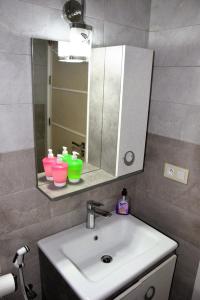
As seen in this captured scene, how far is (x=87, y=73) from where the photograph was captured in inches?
50.2

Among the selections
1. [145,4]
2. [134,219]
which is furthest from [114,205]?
[145,4]

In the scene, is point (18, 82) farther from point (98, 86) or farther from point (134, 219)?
point (134, 219)

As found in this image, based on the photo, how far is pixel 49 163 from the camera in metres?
1.19

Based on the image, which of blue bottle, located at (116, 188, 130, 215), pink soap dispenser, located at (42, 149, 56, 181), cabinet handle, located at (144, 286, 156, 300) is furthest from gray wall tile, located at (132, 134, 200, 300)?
pink soap dispenser, located at (42, 149, 56, 181)

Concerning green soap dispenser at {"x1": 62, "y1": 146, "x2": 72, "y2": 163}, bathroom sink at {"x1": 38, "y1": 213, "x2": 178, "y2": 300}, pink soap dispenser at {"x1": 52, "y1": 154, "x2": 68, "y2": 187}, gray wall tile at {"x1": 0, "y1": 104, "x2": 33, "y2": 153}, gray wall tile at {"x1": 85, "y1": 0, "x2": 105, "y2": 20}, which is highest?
gray wall tile at {"x1": 85, "y1": 0, "x2": 105, "y2": 20}

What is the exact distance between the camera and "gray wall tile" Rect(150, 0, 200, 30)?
1200mm

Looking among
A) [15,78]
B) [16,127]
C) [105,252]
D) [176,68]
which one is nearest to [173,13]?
[176,68]

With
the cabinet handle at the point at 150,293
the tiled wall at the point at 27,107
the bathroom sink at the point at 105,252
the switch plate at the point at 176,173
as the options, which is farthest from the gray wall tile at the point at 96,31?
the cabinet handle at the point at 150,293

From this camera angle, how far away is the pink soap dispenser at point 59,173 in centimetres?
114

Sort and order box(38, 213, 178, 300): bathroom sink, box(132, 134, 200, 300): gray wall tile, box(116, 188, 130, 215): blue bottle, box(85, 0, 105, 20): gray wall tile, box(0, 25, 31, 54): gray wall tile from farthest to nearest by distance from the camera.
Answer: box(116, 188, 130, 215): blue bottle, box(132, 134, 200, 300): gray wall tile, box(85, 0, 105, 20): gray wall tile, box(38, 213, 178, 300): bathroom sink, box(0, 25, 31, 54): gray wall tile

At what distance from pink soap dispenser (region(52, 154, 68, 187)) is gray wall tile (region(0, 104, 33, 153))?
0.52 ft

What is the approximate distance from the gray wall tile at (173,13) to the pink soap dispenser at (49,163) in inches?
37.1

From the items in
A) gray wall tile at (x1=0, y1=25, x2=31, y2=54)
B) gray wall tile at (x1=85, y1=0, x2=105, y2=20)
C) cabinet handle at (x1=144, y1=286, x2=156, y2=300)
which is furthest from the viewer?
cabinet handle at (x1=144, y1=286, x2=156, y2=300)

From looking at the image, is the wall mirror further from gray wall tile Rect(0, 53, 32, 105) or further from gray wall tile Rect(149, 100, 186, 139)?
gray wall tile Rect(149, 100, 186, 139)
